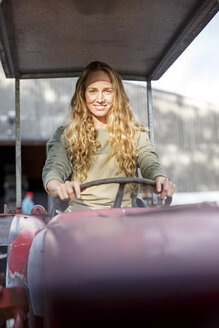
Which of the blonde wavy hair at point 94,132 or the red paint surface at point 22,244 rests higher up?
the blonde wavy hair at point 94,132

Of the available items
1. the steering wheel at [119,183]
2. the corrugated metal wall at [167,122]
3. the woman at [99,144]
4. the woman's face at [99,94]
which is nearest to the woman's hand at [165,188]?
the steering wheel at [119,183]

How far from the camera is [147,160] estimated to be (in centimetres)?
214

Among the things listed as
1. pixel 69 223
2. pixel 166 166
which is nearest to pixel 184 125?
pixel 166 166

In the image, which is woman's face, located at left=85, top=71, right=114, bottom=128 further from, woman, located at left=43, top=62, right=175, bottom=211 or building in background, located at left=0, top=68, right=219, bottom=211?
building in background, located at left=0, top=68, right=219, bottom=211

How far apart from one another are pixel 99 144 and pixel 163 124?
13.5 m

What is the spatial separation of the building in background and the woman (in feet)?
38.9

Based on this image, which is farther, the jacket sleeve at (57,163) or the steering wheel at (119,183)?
the jacket sleeve at (57,163)

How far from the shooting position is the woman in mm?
2016

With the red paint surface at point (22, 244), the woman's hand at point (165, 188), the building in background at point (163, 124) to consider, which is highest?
the building in background at point (163, 124)

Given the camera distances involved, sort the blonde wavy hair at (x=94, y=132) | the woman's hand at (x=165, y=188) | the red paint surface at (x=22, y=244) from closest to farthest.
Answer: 1. the red paint surface at (x=22, y=244)
2. the woman's hand at (x=165, y=188)
3. the blonde wavy hair at (x=94, y=132)

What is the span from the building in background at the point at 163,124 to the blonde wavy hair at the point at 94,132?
38.8 feet

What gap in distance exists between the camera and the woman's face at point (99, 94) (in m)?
2.16

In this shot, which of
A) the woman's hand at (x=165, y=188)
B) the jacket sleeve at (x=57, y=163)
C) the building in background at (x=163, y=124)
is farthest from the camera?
the building in background at (x=163, y=124)

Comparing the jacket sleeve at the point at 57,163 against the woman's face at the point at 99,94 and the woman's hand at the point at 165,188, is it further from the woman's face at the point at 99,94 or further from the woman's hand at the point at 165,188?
the woman's hand at the point at 165,188
